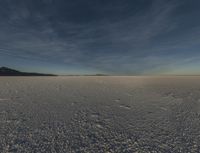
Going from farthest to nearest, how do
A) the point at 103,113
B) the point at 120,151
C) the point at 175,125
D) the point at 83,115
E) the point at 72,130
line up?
the point at 103,113 → the point at 83,115 → the point at 175,125 → the point at 72,130 → the point at 120,151

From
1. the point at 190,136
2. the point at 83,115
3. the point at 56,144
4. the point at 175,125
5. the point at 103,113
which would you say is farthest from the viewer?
the point at 103,113

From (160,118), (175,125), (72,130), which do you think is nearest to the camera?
(72,130)

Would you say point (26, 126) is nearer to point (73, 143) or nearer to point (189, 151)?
point (73, 143)

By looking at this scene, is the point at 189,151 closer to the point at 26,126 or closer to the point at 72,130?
the point at 72,130

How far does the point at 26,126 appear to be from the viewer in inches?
115

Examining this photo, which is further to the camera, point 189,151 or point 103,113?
point 103,113

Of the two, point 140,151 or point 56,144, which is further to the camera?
point 56,144

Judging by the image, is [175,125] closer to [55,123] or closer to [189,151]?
[189,151]

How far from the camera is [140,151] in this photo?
204 centimetres

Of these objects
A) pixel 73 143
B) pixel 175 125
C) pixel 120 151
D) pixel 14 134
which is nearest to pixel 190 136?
pixel 175 125

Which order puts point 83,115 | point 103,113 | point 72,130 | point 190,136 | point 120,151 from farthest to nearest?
point 103,113, point 83,115, point 72,130, point 190,136, point 120,151

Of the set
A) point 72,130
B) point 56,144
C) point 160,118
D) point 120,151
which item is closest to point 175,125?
point 160,118

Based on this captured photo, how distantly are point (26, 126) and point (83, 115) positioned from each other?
4.26ft

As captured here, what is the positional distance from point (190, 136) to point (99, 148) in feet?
5.06
